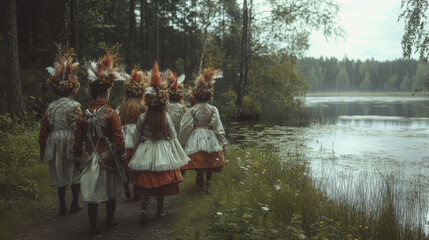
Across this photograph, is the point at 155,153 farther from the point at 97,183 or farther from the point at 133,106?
the point at 133,106

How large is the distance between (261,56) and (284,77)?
104 inches

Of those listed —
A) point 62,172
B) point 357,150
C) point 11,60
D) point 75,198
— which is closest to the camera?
point 62,172

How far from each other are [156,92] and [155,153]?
0.87 m

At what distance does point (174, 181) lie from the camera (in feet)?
16.1

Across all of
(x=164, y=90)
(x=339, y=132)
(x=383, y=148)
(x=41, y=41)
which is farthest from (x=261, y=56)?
(x=164, y=90)

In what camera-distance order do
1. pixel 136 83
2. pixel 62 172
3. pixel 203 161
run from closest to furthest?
pixel 62 172 → pixel 136 83 → pixel 203 161

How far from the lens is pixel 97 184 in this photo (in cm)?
443

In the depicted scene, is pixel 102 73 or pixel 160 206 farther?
pixel 160 206

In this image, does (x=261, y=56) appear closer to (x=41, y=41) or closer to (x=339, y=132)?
(x=339, y=132)

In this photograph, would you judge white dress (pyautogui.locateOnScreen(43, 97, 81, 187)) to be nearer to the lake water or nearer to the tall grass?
the tall grass

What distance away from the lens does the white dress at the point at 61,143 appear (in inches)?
203

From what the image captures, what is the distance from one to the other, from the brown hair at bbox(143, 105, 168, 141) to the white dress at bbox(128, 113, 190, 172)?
59mm

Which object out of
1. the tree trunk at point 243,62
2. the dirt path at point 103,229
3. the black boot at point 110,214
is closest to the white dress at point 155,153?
the black boot at point 110,214

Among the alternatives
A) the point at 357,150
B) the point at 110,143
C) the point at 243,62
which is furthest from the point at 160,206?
the point at 243,62
